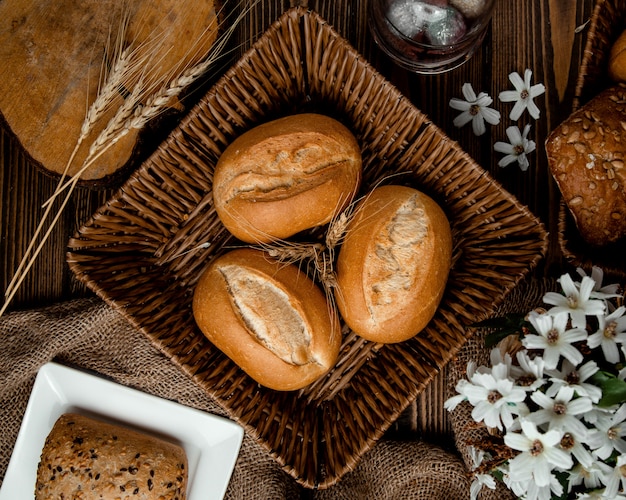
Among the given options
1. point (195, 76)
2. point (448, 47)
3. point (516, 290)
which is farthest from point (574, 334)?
point (195, 76)

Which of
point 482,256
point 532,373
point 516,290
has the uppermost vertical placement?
point 532,373

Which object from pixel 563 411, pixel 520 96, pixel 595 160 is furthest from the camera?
pixel 520 96

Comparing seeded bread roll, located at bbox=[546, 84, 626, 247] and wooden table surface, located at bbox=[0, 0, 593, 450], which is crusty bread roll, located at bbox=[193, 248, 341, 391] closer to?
wooden table surface, located at bbox=[0, 0, 593, 450]

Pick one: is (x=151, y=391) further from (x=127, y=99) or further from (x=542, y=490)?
(x=542, y=490)

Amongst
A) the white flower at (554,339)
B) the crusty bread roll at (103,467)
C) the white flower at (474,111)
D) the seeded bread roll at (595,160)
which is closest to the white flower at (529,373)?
the white flower at (554,339)

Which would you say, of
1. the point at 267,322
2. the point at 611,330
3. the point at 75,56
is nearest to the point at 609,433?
the point at 611,330

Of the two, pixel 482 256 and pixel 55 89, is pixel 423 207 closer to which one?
pixel 482 256
